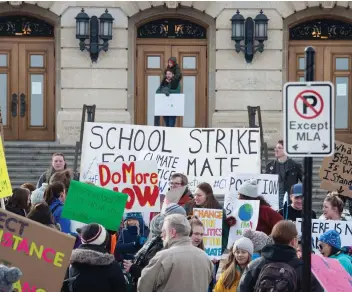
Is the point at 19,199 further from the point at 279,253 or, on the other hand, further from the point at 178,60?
the point at 178,60

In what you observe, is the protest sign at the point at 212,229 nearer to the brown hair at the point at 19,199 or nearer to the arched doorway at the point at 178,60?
the brown hair at the point at 19,199

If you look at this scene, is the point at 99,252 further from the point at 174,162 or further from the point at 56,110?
the point at 56,110

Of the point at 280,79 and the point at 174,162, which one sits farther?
the point at 280,79

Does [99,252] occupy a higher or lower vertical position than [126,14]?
lower

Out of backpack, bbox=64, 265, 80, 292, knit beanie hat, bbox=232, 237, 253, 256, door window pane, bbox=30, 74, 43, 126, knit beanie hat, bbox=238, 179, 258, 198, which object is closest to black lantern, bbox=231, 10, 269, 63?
door window pane, bbox=30, 74, 43, 126

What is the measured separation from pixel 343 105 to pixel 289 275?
55.2 feet

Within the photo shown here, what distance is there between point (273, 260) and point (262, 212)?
3.78 meters

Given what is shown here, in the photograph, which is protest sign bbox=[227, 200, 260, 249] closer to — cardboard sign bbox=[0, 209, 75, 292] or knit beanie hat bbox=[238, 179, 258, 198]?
knit beanie hat bbox=[238, 179, 258, 198]

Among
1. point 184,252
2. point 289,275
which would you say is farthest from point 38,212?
point 289,275

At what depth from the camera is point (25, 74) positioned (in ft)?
81.7

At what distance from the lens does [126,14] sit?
2458cm

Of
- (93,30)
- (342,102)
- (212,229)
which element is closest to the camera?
(212,229)

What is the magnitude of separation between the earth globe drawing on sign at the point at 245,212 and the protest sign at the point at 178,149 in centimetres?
308

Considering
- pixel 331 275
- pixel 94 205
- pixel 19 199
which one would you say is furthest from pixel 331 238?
pixel 19 199
